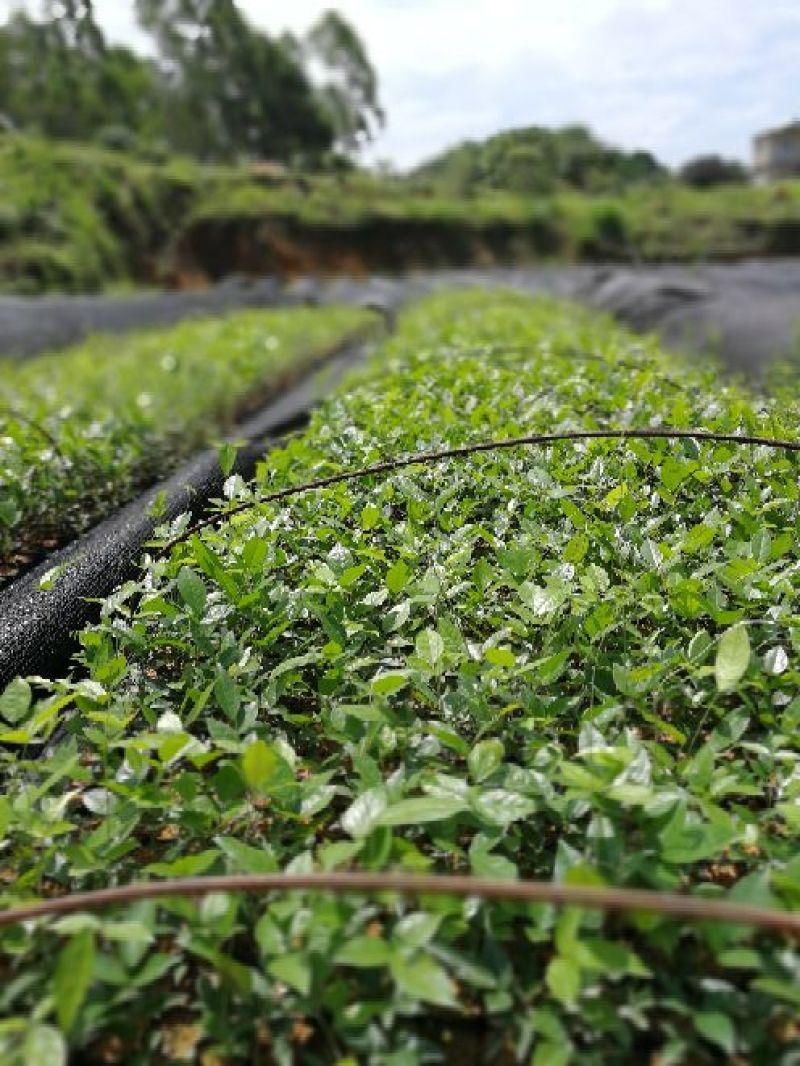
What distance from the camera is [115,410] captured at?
5129mm

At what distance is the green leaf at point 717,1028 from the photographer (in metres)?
0.88

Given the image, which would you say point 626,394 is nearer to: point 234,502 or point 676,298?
point 234,502

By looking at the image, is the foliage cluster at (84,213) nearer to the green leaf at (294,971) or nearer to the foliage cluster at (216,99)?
the foliage cluster at (216,99)

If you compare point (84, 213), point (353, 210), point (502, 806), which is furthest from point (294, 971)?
point (353, 210)

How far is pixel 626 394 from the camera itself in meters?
3.41

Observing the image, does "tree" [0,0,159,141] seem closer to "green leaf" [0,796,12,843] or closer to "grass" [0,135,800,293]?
"grass" [0,135,800,293]

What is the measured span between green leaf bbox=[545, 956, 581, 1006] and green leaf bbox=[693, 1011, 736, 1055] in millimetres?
126

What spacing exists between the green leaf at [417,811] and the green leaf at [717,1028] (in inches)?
13.6

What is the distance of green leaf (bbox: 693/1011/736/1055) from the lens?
88 cm

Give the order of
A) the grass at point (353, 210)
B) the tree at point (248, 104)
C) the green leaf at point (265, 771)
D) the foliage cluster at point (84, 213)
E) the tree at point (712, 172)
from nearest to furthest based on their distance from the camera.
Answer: the green leaf at point (265, 771) → the foliage cluster at point (84, 213) → the grass at point (353, 210) → the tree at point (248, 104) → the tree at point (712, 172)

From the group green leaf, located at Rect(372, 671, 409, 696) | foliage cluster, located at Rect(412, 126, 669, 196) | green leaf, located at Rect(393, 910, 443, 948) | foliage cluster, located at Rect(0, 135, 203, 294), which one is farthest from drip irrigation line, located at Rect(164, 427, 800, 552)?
foliage cluster, located at Rect(0, 135, 203, 294)

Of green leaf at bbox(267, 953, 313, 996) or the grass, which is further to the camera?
the grass

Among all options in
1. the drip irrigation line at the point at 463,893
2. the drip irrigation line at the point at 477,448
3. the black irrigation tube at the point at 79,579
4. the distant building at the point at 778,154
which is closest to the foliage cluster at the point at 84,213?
the black irrigation tube at the point at 79,579

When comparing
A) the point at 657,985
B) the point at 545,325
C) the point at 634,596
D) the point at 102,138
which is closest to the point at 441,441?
the point at 634,596
